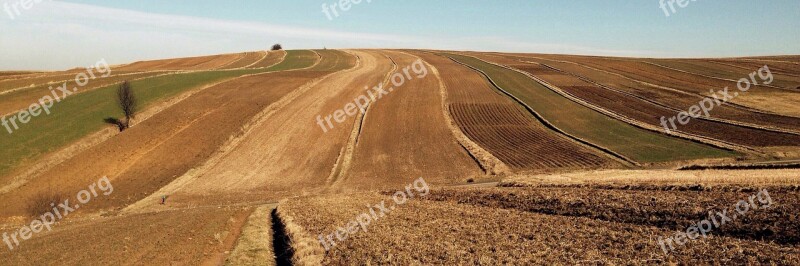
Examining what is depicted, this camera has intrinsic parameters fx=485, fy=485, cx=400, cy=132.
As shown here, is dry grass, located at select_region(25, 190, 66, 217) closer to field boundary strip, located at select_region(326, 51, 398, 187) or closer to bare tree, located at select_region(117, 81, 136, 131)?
bare tree, located at select_region(117, 81, 136, 131)

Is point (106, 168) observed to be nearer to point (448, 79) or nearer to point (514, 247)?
point (514, 247)

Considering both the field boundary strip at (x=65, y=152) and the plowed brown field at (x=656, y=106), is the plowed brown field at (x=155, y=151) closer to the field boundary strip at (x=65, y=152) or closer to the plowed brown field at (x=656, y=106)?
the field boundary strip at (x=65, y=152)

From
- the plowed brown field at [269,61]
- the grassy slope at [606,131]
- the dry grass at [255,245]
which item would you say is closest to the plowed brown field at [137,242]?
the dry grass at [255,245]

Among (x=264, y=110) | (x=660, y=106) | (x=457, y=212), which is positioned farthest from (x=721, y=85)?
(x=457, y=212)

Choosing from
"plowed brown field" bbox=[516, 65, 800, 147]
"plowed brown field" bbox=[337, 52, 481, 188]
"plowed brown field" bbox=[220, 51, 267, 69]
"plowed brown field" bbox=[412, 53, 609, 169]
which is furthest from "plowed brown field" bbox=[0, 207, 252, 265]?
"plowed brown field" bbox=[220, 51, 267, 69]

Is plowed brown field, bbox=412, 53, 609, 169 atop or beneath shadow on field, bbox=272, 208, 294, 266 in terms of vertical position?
beneath

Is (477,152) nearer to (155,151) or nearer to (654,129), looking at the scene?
(654,129)

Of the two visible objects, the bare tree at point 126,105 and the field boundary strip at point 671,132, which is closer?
the field boundary strip at point 671,132
